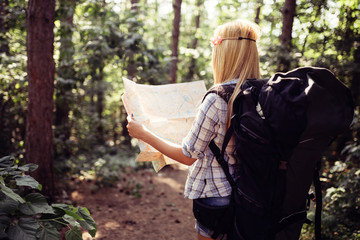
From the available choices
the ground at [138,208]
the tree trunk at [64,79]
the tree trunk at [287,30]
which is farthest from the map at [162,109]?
the tree trunk at [287,30]

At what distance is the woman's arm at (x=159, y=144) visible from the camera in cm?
190

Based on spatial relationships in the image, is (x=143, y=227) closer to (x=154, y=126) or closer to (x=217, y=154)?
(x=154, y=126)

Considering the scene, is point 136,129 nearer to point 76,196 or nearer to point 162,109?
point 162,109

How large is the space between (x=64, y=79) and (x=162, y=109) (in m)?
5.00

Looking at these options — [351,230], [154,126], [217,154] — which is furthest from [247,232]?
[351,230]

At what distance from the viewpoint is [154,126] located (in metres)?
2.30

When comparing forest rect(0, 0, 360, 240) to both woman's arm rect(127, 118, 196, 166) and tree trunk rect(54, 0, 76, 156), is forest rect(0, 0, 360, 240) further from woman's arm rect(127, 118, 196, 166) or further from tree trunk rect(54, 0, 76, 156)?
woman's arm rect(127, 118, 196, 166)

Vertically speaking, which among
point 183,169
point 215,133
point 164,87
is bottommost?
point 183,169

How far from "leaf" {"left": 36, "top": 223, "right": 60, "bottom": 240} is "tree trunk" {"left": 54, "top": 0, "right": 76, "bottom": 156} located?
487 centimetres

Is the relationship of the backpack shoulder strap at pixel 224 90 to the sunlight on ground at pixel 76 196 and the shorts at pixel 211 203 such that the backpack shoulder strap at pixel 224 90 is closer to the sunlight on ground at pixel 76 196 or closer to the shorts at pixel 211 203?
the shorts at pixel 211 203

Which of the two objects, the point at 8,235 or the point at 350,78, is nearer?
the point at 8,235

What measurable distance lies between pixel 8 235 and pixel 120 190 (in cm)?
492

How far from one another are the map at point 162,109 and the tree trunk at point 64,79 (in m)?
4.28

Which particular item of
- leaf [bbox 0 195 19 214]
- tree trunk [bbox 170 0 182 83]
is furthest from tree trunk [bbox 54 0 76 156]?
leaf [bbox 0 195 19 214]
